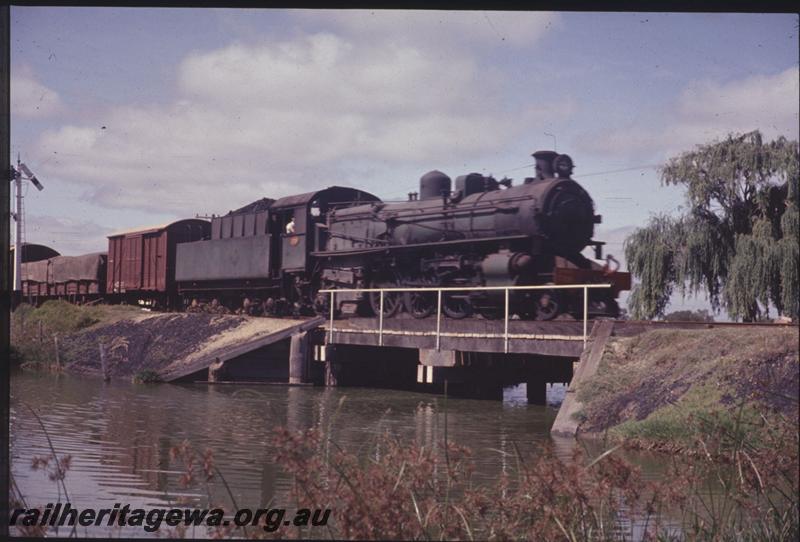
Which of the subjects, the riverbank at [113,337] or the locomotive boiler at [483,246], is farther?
the locomotive boiler at [483,246]

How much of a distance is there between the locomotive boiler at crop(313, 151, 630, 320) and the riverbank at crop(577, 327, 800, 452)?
278 cm

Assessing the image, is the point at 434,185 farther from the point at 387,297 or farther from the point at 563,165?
the point at 563,165

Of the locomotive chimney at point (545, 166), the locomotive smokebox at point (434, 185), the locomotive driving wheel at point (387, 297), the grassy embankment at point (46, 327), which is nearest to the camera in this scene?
the grassy embankment at point (46, 327)

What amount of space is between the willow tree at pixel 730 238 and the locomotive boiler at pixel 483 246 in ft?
4.25

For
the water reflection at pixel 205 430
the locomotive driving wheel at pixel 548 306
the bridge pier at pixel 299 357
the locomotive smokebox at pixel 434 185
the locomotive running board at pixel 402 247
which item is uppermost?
the locomotive smokebox at pixel 434 185

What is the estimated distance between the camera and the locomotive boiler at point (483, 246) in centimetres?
1433

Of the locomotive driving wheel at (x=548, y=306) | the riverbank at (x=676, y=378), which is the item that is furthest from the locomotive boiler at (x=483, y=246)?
the riverbank at (x=676, y=378)

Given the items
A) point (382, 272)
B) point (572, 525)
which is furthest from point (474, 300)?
point (572, 525)

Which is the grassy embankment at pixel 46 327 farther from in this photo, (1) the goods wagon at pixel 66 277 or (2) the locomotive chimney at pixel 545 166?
(2) the locomotive chimney at pixel 545 166

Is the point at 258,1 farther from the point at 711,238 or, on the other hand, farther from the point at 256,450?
the point at 711,238

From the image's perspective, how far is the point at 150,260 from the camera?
20.0 m

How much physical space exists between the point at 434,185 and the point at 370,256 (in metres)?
2.15

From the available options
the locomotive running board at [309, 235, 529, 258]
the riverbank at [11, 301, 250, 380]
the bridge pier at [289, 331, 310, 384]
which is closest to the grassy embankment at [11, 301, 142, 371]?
the riverbank at [11, 301, 250, 380]

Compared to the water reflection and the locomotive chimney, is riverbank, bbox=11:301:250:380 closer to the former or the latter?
the water reflection
